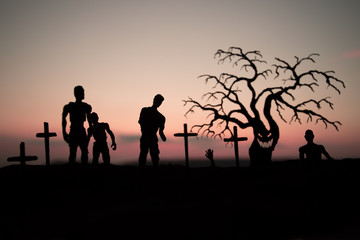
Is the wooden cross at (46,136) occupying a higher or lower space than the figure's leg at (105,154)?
higher

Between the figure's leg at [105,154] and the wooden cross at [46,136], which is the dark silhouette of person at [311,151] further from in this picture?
the wooden cross at [46,136]

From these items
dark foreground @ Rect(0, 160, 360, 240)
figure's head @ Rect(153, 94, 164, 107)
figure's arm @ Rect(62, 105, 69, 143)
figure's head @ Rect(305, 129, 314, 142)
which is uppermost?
figure's head @ Rect(153, 94, 164, 107)

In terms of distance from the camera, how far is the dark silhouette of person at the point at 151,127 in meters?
11.6

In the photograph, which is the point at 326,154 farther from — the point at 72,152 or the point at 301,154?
the point at 72,152

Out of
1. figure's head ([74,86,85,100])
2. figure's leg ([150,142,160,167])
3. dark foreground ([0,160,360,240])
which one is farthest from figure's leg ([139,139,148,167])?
figure's head ([74,86,85,100])

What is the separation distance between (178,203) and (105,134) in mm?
5507

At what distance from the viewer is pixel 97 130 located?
12.8 m

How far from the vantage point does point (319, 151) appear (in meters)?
11.9

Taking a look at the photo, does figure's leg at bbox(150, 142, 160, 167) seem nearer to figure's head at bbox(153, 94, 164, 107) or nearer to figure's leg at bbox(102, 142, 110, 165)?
figure's head at bbox(153, 94, 164, 107)

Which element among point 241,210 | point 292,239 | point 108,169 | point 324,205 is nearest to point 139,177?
point 108,169

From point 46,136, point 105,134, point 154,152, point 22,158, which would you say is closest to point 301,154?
point 154,152

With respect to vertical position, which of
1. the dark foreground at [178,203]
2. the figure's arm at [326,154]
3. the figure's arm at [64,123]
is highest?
the figure's arm at [64,123]

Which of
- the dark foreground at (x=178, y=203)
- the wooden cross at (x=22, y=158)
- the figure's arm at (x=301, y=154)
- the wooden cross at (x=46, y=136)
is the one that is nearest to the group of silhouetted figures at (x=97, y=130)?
the dark foreground at (x=178, y=203)

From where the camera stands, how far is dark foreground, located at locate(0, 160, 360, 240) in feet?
20.3
